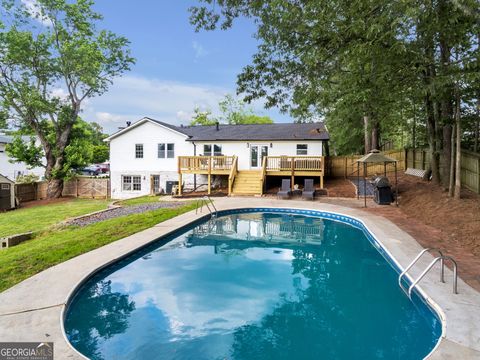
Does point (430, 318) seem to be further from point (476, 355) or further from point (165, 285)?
point (165, 285)

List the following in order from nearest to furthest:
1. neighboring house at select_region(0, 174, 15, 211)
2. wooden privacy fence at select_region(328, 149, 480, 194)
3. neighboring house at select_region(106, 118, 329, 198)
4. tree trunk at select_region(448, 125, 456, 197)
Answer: tree trunk at select_region(448, 125, 456, 197), neighboring house at select_region(0, 174, 15, 211), neighboring house at select_region(106, 118, 329, 198), wooden privacy fence at select_region(328, 149, 480, 194)

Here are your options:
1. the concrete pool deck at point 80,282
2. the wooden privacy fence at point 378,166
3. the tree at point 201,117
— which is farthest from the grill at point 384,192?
the tree at point 201,117

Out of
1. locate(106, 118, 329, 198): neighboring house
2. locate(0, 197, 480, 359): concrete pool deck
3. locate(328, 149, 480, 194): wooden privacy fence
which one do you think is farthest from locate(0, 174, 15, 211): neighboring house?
locate(328, 149, 480, 194): wooden privacy fence

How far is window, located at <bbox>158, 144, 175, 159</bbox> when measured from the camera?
2344cm

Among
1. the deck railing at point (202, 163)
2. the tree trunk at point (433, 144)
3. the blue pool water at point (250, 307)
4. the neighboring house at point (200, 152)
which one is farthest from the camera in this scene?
the neighboring house at point (200, 152)

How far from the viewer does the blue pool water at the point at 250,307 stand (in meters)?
4.69

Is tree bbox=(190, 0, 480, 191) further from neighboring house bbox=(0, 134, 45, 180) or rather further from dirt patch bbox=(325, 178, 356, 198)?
neighboring house bbox=(0, 134, 45, 180)

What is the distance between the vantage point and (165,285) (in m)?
7.24

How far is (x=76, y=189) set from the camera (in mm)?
25672

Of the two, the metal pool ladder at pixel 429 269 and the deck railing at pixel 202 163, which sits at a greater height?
the deck railing at pixel 202 163

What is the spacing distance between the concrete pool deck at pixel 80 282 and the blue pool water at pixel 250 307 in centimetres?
30

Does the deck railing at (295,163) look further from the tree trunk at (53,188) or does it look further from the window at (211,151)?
the tree trunk at (53,188)

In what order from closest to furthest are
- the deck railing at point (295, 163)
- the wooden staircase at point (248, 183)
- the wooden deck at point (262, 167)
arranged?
the deck railing at point (295, 163) → the wooden deck at point (262, 167) → the wooden staircase at point (248, 183)

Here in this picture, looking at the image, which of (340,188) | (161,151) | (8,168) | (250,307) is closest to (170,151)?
(161,151)
